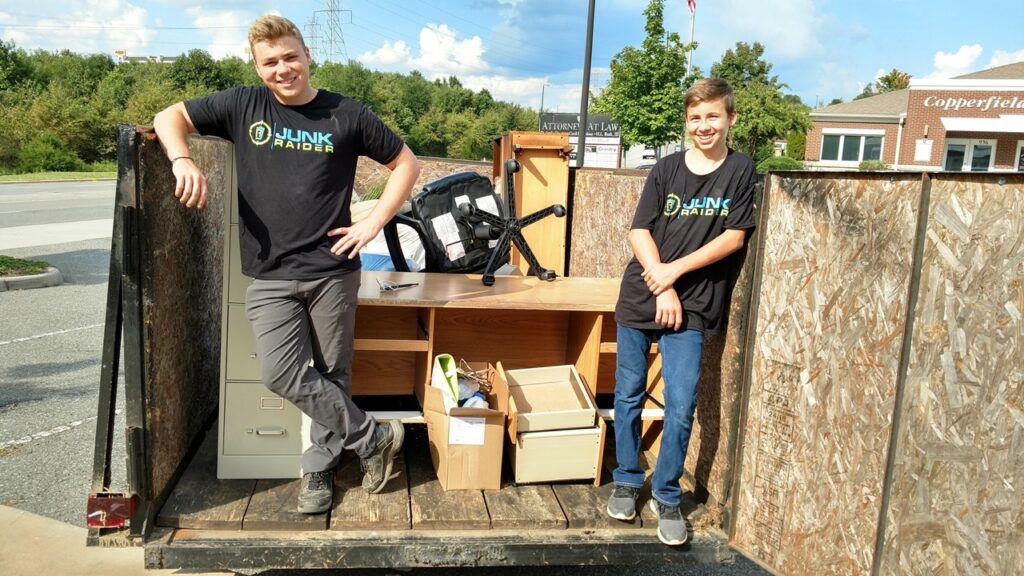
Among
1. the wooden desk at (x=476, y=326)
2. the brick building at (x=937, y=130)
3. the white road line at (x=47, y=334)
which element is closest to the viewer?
the wooden desk at (x=476, y=326)

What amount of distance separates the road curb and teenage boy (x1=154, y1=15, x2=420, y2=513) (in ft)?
25.0

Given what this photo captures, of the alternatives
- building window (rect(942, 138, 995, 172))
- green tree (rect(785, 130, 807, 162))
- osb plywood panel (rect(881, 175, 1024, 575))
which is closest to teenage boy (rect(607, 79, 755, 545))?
osb plywood panel (rect(881, 175, 1024, 575))

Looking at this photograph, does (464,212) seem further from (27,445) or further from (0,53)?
(0,53)

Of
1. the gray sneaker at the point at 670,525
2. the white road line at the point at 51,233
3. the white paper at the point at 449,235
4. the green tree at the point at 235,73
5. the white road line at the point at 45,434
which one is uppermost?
the green tree at the point at 235,73

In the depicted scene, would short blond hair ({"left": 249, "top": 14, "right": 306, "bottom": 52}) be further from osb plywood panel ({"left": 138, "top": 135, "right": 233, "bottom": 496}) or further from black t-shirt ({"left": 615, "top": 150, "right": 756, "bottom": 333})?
black t-shirt ({"left": 615, "top": 150, "right": 756, "bottom": 333})

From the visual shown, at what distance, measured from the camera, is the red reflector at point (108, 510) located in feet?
7.96

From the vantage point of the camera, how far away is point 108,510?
7.98ft

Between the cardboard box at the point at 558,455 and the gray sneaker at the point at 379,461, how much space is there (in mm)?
519

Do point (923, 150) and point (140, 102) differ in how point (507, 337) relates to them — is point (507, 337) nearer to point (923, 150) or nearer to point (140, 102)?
point (923, 150)

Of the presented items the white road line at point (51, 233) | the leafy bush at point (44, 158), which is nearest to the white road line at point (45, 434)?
the white road line at point (51, 233)

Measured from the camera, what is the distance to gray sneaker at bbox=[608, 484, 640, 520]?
113 inches

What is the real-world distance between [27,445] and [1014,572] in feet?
16.0

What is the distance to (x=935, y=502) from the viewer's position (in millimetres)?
2238

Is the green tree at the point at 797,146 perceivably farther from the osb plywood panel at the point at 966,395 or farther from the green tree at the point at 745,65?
the osb plywood panel at the point at 966,395
